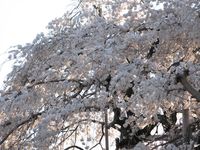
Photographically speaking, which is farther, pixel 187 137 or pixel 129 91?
pixel 129 91

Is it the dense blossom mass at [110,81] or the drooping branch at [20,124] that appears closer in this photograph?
the dense blossom mass at [110,81]

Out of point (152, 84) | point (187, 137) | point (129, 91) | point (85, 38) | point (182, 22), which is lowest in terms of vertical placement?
point (187, 137)

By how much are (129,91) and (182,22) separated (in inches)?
56.5

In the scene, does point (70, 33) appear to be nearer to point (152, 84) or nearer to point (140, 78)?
point (140, 78)

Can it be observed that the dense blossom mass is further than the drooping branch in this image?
No

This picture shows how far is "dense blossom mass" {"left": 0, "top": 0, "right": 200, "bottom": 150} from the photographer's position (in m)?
6.74

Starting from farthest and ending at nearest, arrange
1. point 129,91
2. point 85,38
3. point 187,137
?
point 85,38 < point 129,91 < point 187,137

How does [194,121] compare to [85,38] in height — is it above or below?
below

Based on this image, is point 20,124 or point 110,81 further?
point 20,124

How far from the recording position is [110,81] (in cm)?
739

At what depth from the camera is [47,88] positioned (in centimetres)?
868

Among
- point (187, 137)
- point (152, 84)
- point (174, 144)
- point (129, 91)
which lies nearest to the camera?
point (152, 84)

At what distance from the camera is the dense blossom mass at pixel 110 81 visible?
6.74m

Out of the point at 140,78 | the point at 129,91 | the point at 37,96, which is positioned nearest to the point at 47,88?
the point at 37,96
